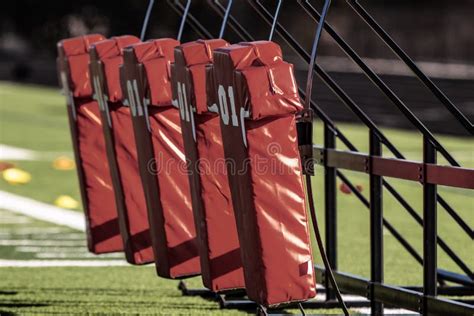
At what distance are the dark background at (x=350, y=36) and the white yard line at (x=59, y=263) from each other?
54.2 feet

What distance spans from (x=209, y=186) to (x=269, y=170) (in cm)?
73

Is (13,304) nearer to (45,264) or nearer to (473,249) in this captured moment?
(45,264)

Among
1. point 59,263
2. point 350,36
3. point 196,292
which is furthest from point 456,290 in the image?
point 350,36

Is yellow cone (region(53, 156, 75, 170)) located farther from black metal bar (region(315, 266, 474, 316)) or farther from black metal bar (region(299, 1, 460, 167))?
black metal bar (region(299, 1, 460, 167))

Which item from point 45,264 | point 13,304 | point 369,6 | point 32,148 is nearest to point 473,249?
point 45,264

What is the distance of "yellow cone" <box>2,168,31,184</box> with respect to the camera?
13680mm

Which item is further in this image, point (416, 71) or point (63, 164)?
point (63, 164)

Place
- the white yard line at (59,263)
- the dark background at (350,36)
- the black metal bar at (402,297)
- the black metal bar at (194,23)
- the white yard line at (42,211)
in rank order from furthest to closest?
the dark background at (350,36) → the white yard line at (42,211) → the white yard line at (59,263) → the black metal bar at (194,23) → the black metal bar at (402,297)

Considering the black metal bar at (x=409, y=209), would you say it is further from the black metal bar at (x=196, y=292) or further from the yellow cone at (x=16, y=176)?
the yellow cone at (x=16, y=176)

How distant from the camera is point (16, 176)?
14016mm

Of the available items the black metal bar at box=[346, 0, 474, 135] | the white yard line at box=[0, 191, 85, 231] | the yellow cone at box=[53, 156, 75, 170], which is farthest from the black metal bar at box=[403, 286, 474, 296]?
the yellow cone at box=[53, 156, 75, 170]

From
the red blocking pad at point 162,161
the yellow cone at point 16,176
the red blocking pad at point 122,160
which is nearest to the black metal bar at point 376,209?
the red blocking pad at point 162,161

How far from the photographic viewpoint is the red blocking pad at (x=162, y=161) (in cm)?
691

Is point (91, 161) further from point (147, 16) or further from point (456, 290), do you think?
point (456, 290)
